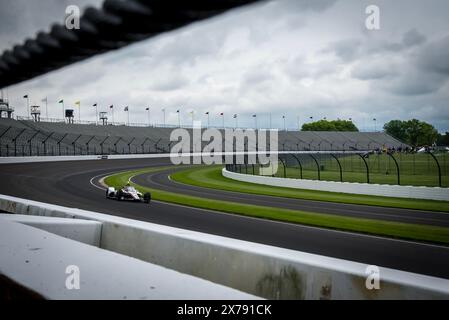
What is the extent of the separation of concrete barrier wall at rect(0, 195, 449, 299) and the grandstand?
49674 mm

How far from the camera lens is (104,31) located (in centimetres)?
143

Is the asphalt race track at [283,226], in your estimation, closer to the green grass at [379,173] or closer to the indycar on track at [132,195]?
the indycar on track at [132,195]

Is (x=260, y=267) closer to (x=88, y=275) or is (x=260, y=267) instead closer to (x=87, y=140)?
(x=88, y=275)

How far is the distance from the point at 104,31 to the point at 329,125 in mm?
167928

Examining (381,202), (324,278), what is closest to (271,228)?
(381,202)

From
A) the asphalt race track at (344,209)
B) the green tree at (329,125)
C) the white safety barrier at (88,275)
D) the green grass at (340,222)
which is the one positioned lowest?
the asphalt race track at (344,209)

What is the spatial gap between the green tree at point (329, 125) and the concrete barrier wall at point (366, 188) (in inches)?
5431

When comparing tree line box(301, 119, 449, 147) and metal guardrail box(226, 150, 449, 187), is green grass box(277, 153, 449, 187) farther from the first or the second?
tree line box(301, 119, 449, 147)

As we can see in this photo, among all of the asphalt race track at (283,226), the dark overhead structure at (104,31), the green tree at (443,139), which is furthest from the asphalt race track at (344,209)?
the green tree at (443,139)

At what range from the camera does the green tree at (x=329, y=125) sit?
162 metres

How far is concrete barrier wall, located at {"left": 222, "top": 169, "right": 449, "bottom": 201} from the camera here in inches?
806
